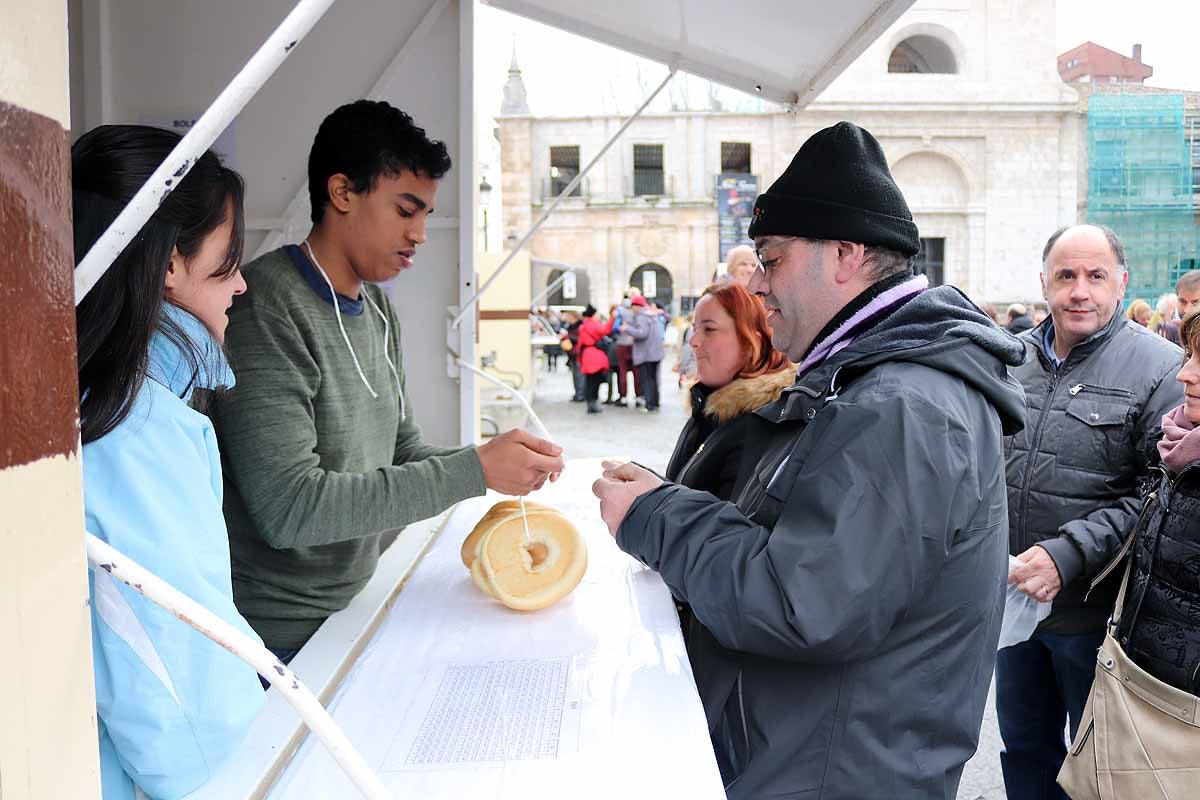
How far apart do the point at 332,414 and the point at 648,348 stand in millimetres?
13532

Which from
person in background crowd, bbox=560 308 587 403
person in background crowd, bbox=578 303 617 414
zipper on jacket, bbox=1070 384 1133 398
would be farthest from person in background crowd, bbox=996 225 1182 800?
person in background crowd, bbox=560 308 587 403

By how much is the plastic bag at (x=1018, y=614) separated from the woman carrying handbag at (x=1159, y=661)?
26cm

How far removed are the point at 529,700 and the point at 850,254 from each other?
3.14 feet

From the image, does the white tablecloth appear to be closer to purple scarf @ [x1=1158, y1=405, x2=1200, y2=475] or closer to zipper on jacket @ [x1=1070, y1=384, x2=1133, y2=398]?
purple scarf @ [x1=1158, y1=405, x2=1200, y2=475]

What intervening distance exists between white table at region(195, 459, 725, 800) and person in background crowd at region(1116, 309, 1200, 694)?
4.13 ft

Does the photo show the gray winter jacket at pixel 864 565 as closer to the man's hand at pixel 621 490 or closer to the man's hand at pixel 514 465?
the man's hand at pixel 621 490

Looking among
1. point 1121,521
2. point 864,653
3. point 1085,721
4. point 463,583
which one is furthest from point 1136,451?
point 463,583

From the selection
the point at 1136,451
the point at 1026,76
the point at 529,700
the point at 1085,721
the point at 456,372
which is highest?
the point at 1026,76

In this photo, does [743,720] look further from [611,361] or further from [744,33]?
[611,361]

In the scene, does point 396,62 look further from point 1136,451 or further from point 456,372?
point 1136,451

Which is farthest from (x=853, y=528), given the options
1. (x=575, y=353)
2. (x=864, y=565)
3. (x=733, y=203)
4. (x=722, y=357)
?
(x=733, y=203)

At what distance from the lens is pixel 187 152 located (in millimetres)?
815

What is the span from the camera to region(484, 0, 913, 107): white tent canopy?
2.38 m

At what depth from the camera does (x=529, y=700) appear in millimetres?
1323
